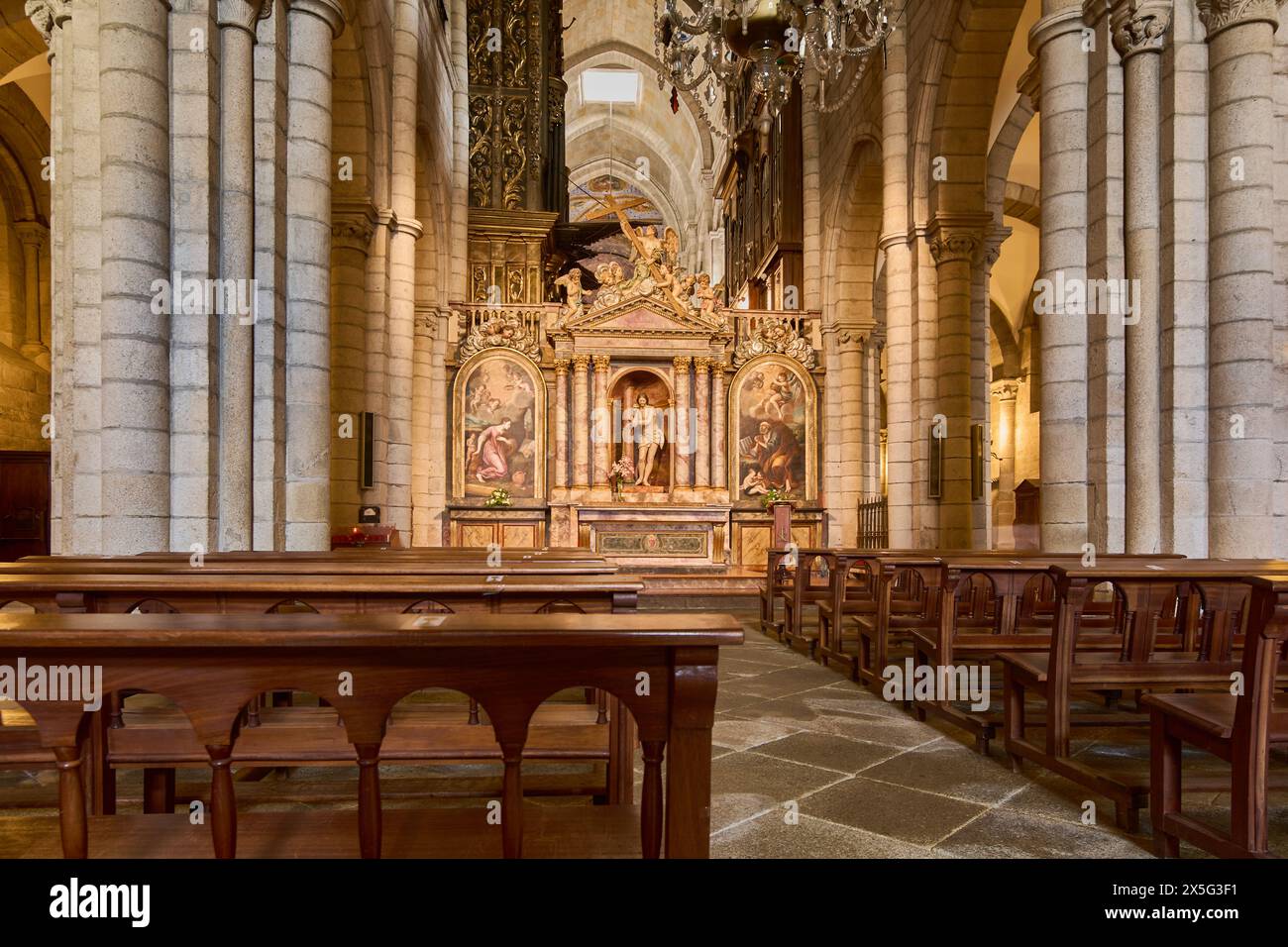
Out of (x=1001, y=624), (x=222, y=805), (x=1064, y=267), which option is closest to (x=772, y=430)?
(x=1064, y=267)

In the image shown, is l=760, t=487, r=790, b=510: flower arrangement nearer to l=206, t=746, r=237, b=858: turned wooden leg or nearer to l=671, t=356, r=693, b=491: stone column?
l=671, t=356, r=693, b=491: stone column

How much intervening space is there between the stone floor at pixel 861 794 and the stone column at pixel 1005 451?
679 inches

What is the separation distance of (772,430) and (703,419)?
1368mm

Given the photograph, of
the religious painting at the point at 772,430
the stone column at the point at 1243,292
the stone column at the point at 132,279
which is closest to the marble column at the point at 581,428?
the religious painting at the point at 772,430

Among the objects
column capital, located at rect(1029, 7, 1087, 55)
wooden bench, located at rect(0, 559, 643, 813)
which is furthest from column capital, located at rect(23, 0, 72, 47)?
column capital, located at rect(1029, 7, 1087, 55)

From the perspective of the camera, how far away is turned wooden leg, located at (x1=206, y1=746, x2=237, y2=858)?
6.03 ft

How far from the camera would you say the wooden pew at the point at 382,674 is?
1758 millimetres

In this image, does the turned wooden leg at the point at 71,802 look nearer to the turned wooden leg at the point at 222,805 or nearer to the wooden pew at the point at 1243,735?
the turned wooden leg at the point at 222,805

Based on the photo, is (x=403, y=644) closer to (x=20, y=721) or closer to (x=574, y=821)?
(x=574, y=821)

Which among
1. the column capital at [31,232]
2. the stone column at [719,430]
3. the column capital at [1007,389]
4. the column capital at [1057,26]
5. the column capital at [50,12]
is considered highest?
the column capital at [31,232]

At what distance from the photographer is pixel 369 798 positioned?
185cm

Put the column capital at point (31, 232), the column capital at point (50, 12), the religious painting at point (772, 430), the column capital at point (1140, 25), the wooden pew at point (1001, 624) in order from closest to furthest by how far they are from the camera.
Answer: the wooden pew at point (1001, 624), the column capital at point (50, 12), the column capital at point (1140, 25), the column capital at point (31, 232), the religious painting at point (772, 430)

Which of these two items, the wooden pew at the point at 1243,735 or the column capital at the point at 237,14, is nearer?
the wooden pew at the point at 1243,735

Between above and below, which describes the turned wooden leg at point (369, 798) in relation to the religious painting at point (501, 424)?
below
